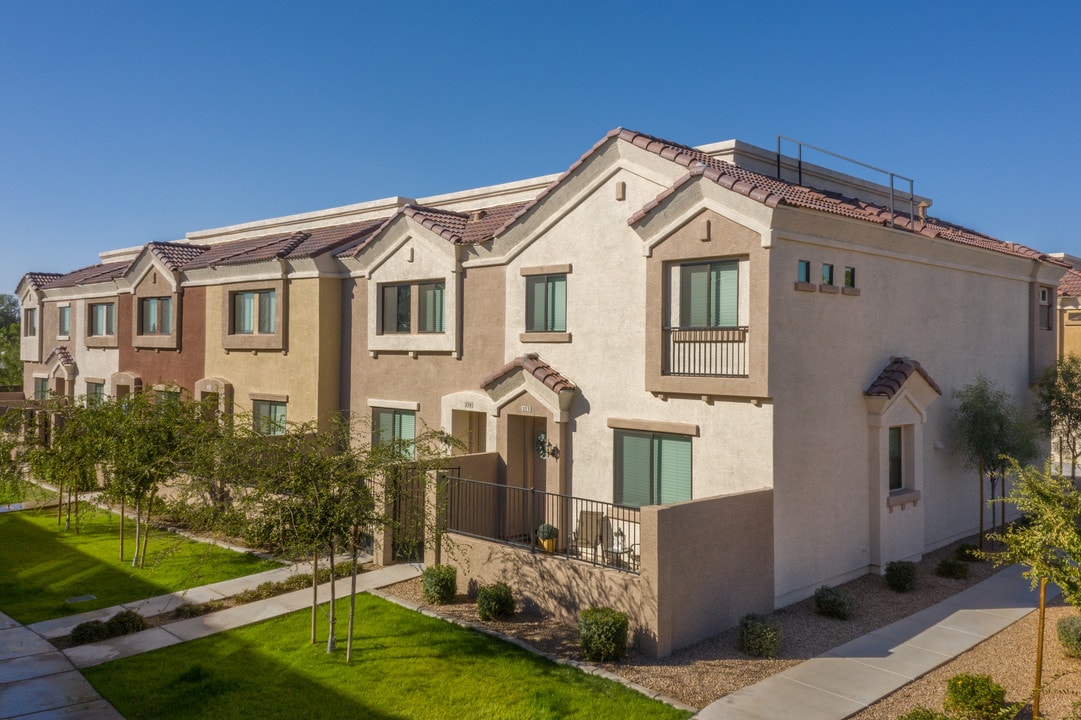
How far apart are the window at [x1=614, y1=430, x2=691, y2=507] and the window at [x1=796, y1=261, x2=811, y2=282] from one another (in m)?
3.73

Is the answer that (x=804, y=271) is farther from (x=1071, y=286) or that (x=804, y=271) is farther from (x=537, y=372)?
(x=1071, y=286)

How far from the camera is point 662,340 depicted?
49.8ft

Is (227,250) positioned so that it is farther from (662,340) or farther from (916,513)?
(916,513)

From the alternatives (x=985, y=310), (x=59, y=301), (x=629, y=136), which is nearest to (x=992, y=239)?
(x=985, y=310)

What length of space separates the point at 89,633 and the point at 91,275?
27.5 metres

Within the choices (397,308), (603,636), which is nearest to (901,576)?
(603,636)

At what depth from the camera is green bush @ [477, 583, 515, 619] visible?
43.7ft

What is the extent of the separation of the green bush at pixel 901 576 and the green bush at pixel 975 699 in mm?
5026

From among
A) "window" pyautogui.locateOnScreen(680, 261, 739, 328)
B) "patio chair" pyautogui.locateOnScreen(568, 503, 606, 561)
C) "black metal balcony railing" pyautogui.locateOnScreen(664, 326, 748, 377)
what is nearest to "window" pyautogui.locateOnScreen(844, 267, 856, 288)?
"window" pyautogui.locateOnScreen(680, 261, 739, 328)

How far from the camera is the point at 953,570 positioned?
16.2 metres

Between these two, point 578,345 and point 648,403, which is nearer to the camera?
point 648,403

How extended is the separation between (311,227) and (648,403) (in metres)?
17.7

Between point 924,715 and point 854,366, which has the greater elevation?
point 854,366

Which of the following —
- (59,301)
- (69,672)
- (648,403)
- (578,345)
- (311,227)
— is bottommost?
(69,672)
